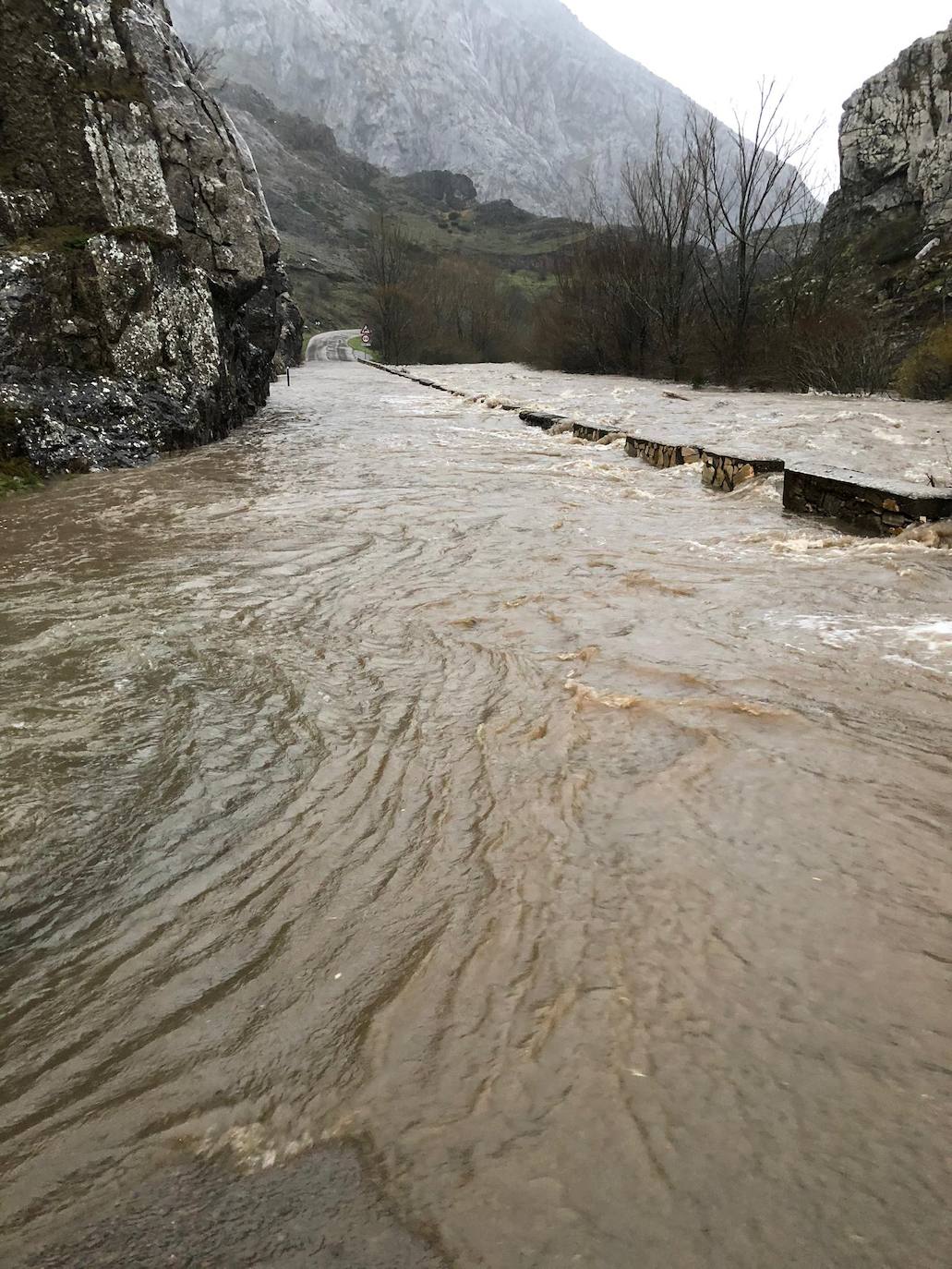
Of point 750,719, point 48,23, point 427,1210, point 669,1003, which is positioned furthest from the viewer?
point 48,23

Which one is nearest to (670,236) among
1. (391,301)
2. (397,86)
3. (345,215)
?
(391,301)

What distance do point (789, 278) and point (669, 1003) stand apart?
22.7 m

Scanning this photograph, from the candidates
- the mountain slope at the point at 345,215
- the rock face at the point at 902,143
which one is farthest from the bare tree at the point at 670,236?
the mountain slope at the point at 345,215

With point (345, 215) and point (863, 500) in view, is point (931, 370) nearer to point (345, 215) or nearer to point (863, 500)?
point (863, 500)

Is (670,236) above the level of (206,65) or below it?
below

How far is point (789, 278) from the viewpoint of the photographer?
2053 centimetres

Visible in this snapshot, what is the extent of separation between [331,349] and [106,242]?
39.5m

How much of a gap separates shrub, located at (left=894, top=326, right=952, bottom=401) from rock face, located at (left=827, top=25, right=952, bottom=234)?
17.5 metres

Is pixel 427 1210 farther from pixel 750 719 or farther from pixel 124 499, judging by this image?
pixel 124 499

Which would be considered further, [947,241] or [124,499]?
[947,241]

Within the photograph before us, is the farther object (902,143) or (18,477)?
(902,143)

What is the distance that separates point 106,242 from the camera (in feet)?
31.2

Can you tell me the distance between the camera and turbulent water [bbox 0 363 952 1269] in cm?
142

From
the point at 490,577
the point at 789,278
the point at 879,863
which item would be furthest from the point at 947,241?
the point at 879,863
